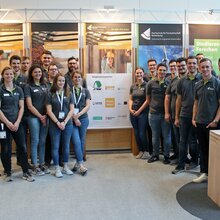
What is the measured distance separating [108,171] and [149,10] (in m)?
2.91

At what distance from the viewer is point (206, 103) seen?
3570 mm

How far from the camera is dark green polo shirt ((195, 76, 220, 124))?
3.55 meters

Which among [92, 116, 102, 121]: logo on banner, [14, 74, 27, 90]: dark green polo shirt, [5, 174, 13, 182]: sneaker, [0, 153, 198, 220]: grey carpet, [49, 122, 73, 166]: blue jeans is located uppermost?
[14, 74, 27, 90]: dark green polo shirt

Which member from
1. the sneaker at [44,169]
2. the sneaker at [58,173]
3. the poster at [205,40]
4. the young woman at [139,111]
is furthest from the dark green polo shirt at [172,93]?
the sneaker at [44,169]

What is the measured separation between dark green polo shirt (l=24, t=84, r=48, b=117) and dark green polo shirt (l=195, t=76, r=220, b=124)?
2002mm

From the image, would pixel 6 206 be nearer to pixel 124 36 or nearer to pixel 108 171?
pixel 108 171

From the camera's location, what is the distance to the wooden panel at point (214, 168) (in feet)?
10.2

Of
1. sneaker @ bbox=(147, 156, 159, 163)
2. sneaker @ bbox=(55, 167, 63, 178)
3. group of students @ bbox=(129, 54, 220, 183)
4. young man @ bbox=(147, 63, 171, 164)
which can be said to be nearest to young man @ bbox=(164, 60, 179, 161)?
group of students @ bbox=(129, 54, 220, 183)

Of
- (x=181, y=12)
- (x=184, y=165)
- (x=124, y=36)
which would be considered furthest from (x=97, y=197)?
(x=181, y=12)

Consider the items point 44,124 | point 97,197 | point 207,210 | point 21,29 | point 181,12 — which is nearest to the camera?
point 207,210

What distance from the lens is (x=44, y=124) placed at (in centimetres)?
415

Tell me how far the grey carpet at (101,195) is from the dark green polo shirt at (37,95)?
0.93 meters

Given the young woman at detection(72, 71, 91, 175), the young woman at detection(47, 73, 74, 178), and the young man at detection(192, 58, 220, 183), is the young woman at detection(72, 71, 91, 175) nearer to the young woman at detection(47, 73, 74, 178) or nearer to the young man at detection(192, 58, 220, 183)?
the young woman at detection(47, 73, 74, 178)

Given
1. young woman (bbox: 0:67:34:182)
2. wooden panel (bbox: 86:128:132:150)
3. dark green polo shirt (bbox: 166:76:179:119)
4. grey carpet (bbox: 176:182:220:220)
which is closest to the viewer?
grey carpet (bbox: 176:182:220:220)
